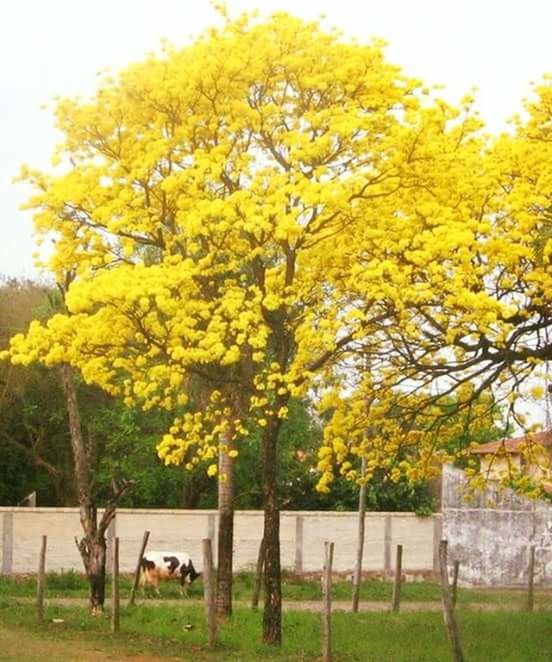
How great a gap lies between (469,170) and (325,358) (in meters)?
3.10

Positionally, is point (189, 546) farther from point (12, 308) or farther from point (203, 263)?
point (203, 263)

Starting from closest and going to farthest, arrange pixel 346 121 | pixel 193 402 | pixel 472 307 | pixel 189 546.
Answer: pixel 472 307, pixel 346 121, pixel 189 546, pixel 193 402

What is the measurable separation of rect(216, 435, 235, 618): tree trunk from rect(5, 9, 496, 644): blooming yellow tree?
3.70 metres

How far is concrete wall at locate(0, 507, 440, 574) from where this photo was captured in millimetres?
30516

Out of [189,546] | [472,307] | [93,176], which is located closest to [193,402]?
[189,546]

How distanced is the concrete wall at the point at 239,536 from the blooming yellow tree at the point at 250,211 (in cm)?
1341

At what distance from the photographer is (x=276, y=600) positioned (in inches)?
696

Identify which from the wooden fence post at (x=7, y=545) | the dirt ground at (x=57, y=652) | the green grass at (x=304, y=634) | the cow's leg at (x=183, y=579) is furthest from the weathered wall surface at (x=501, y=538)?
the dirt ground at (x=57, y=652)

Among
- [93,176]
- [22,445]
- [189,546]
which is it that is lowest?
[189,546]

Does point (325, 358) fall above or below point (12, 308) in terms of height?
below

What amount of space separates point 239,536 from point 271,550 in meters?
15.2

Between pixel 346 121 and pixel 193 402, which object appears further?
pixel 193 402

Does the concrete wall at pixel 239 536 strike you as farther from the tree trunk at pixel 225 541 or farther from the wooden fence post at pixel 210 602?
the wooden fence post at pixel 210 602

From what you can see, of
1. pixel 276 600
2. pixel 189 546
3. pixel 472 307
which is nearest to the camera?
pixel 472 307
